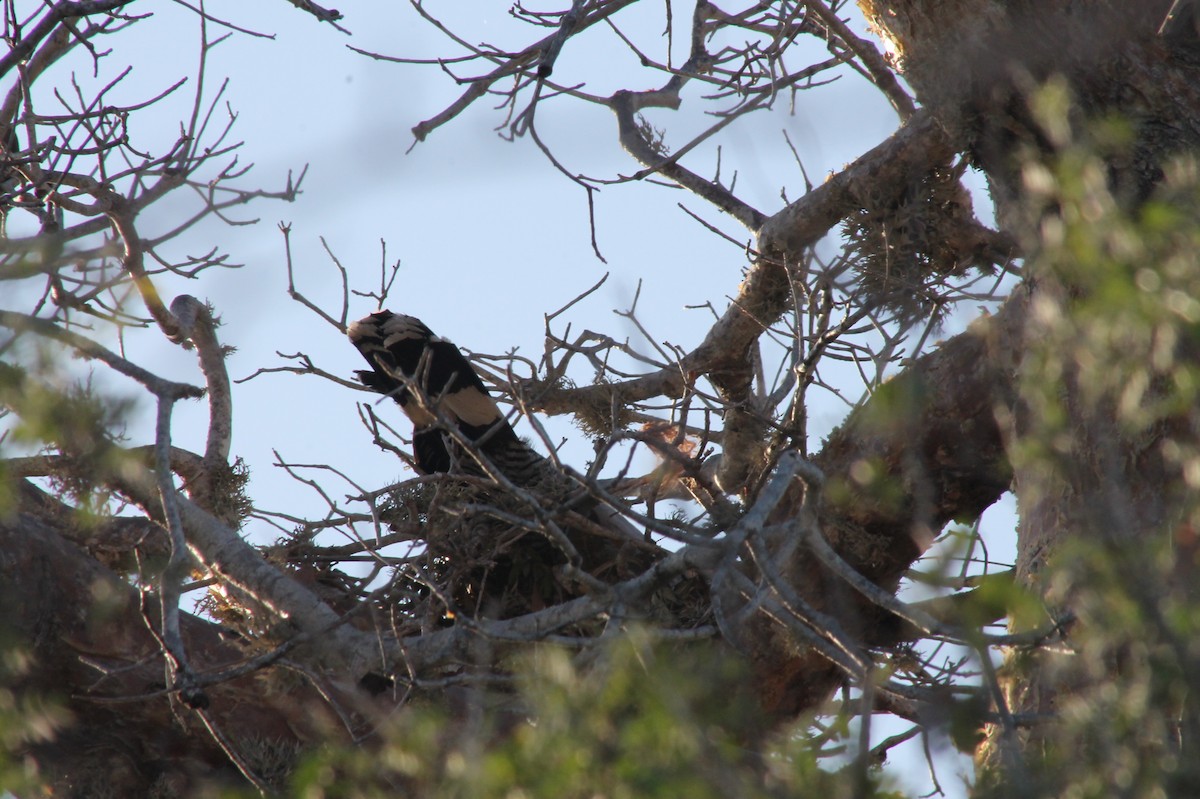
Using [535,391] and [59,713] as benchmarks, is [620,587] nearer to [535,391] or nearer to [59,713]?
[59,713]

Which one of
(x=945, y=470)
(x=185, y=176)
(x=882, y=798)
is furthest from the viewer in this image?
(x=185, y=176)

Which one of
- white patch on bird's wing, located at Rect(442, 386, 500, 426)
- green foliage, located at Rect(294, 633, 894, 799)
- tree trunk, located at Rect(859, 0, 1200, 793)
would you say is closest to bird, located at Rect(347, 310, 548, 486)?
white patch on bird's wing, located at Rect(442, 386, 500, 426)

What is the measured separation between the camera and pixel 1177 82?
3.50 meters

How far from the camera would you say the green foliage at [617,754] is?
1.69 metres

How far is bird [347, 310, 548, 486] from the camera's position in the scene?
558cm

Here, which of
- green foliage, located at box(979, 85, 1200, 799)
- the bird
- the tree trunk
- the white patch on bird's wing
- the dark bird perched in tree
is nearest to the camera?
green foliage, located at box(979, 85, 1200, 799)

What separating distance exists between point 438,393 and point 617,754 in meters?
3.97

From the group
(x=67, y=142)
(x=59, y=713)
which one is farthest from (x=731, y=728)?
(x=67, y=142)

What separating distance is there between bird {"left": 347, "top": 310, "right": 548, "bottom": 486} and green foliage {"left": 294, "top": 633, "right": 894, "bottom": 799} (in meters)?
3.48

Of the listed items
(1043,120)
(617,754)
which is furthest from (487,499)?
(617,754)

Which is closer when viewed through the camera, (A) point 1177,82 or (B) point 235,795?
(B) point 235,795

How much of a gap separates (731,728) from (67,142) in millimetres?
3853

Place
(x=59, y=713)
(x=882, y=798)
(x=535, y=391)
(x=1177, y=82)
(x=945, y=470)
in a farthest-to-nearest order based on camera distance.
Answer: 1. (x=535, y=391)
2. (x=945, y=470)
3. (x=1177, y=82)
4. (x=59, y=713)
5. (x=882, y=798)

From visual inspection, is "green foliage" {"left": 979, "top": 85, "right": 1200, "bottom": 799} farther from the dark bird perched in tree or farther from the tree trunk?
the dark bird perched in tree
